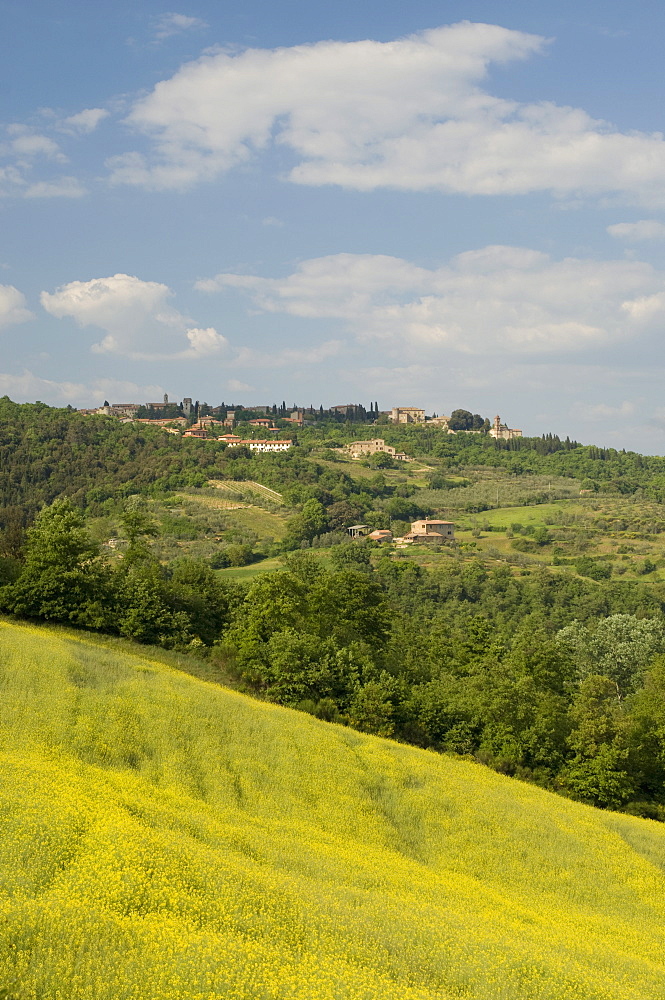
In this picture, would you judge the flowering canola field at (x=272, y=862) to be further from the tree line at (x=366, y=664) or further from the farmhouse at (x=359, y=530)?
the farmhouse at (x=359, y=530)

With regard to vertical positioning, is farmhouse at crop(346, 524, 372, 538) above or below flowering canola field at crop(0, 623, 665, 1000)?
below

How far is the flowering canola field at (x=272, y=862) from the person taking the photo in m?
13.0

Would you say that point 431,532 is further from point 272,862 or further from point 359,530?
point 272,862

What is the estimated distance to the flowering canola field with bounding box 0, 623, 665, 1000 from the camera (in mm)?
12992

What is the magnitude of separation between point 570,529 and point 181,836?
557ft

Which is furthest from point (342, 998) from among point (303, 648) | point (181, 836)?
point (303, 648)

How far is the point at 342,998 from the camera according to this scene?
12.5m

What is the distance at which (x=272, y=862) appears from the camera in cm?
1984

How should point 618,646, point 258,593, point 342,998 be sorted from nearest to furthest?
point 342,998
point 258,593
point 618,646

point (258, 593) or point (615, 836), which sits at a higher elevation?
point (258, 593)

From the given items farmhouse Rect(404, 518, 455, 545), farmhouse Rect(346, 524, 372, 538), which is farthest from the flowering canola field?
farmhouse Rect(346, 524, 372, 538)

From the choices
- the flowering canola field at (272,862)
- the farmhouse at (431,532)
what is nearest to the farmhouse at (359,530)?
the farmhouse at (431,532)

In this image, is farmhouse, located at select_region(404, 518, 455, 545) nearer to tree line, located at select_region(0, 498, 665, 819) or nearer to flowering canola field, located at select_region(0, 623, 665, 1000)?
tree line, located at select_region(0, 498, 665, 819)

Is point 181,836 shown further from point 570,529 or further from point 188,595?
point 570,529
